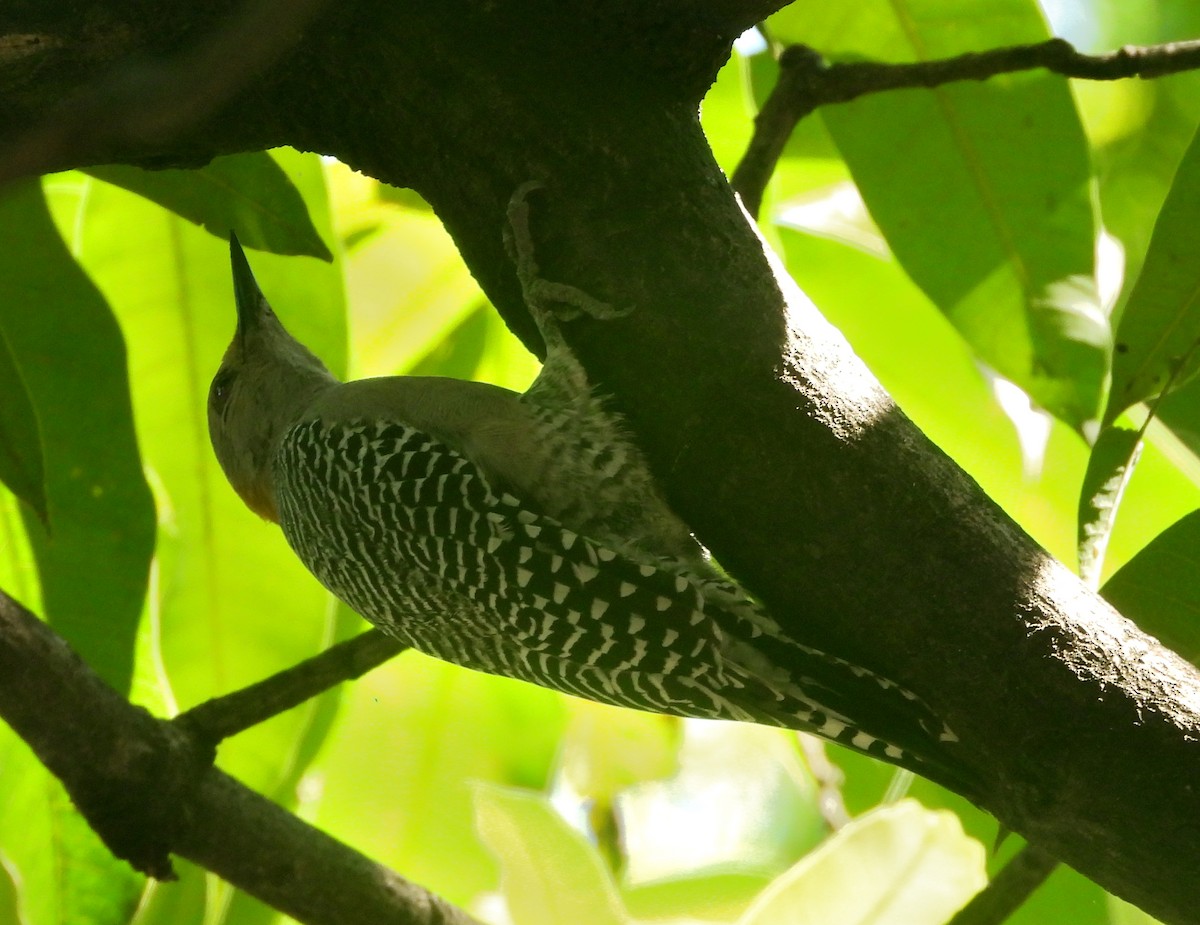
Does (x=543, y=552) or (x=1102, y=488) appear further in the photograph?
(x=543, y=552)

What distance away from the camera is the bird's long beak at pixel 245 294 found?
294cm

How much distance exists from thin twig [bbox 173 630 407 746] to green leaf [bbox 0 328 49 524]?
1.43 ft

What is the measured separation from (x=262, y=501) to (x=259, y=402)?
1.04 feet

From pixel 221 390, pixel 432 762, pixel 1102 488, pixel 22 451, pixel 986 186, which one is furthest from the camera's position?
pixel 221 390

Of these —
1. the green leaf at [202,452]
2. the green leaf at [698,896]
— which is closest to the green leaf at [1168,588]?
the green leaf at [698,896]

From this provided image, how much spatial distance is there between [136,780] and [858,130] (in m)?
1.96

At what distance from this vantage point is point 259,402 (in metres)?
3.54

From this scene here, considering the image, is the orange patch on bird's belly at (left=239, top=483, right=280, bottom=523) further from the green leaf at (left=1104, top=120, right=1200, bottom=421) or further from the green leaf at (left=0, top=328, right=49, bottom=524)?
the green leaf at (left=1104, top=120, right=1200, bottom=421)

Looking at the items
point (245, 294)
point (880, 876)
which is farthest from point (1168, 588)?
point (245, 294)

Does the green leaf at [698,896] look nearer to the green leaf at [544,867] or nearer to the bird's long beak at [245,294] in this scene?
the green leaf at [544,867]

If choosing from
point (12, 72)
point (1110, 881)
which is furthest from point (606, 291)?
point (1110, 881)

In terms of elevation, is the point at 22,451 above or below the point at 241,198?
below

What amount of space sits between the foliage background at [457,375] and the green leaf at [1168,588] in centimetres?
3

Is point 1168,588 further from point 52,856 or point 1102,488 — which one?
point 52,856
